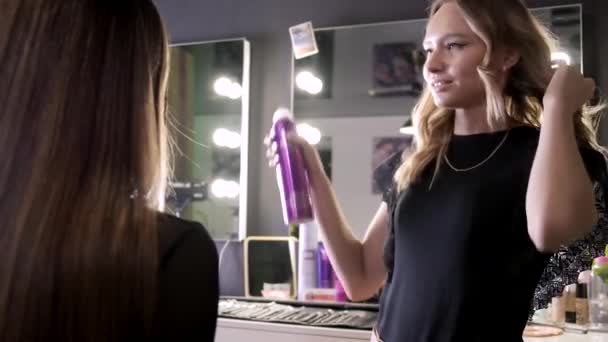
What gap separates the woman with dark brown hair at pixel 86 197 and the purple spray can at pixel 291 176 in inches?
21.4

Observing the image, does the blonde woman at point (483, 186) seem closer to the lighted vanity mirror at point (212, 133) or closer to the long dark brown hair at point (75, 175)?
the long dark brown hair at point (75, 175)

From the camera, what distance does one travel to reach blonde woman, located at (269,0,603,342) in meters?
0.75

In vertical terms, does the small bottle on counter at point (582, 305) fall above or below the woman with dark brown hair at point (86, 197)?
below

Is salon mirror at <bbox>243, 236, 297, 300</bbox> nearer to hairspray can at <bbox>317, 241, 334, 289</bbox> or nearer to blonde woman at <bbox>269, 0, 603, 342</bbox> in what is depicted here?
hairspray can at <bbox>317, 241, 334, 289</bbox>

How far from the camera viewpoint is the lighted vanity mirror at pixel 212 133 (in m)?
1.87

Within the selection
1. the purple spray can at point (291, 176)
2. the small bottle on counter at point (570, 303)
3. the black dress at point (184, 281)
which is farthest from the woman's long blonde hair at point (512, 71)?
the small bottle on counter at point (570, 303)

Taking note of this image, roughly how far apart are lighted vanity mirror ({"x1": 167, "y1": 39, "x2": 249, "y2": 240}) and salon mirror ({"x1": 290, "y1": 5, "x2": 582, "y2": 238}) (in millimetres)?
207

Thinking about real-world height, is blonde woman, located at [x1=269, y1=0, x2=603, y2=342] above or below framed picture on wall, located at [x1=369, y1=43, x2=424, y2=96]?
below

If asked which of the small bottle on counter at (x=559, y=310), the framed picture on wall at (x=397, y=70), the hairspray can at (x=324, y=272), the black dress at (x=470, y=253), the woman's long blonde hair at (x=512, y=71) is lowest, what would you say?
the small bottle on counter at (x=559, y=310)

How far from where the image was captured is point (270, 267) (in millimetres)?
1782

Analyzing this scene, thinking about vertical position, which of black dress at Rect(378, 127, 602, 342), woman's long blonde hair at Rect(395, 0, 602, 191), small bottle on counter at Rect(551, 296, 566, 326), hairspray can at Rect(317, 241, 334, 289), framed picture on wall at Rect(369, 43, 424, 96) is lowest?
small bottle on counter at Rect(551, 296, 566, 326)

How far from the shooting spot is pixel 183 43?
200 cm

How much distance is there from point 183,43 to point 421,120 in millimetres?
1220

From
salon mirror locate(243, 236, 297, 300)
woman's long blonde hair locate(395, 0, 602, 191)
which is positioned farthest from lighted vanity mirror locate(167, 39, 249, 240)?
woman's long blonde hair locate(395, 0, 602, 191)
